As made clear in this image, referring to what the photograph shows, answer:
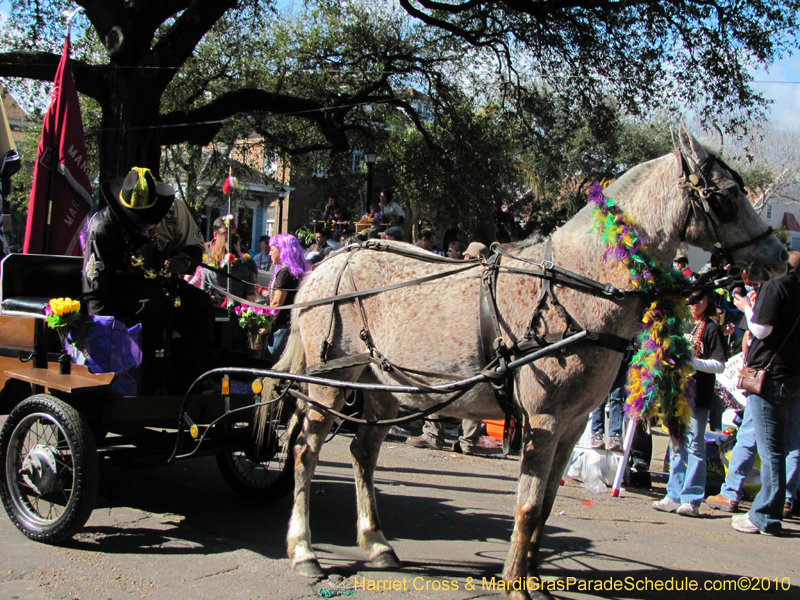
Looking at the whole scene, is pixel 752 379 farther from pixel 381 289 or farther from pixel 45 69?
pixel 45 69

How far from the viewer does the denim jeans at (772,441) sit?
530cm

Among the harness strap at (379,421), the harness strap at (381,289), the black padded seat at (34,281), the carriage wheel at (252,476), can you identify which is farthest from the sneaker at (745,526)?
the black padded seat at (34,281)

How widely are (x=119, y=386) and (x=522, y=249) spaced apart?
2.83 m

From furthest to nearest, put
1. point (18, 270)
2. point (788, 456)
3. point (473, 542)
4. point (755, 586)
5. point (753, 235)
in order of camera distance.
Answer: point (788, 456) → point (18, 270) → point (473, 542) → point (755, 586) → point (753, 235)

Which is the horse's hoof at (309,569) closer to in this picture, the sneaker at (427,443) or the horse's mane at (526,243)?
the horse's mane at (526,243)

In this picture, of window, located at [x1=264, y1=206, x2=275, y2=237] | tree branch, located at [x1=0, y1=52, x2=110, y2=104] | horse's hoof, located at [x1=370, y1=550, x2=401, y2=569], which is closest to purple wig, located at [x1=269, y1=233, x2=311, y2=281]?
horse's hoof, located at [x1=370, y1=550, x2=401, y2=569]

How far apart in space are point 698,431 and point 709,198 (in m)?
3.36

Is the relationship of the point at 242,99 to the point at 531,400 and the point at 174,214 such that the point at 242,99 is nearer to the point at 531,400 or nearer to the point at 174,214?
the point at 174,214

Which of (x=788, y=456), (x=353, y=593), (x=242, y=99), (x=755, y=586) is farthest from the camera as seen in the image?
(x=242, y=99)

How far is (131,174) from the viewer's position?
16.0 ft

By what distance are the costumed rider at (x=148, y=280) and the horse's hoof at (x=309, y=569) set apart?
5.90 feet

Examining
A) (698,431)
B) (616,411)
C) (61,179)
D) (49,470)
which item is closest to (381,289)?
(49,470)

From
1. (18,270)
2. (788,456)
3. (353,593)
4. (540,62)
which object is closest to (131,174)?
(18,270)

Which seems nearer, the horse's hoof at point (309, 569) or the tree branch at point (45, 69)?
the horse's hoof at point (309, 569)
